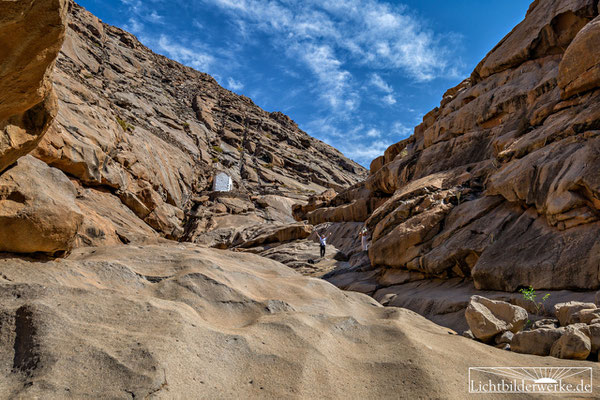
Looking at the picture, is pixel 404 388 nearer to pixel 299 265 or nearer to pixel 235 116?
pixel 299 265

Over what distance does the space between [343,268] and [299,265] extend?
2.72 meters

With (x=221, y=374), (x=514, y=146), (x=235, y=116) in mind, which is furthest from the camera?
(x=235, y=116)

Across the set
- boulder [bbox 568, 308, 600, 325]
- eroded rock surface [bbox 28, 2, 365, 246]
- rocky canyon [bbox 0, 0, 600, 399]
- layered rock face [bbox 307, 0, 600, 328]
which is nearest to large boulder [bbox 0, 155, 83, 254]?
rocky canyon [bbox 0, 0, 600, 399]

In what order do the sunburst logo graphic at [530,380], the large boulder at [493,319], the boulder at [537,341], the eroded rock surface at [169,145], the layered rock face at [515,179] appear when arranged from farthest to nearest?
the eroded rock surface at [169,145] → the layered rock face at [515,179] → the large boulder at [493,319] → the boulder at [537,341] → the sunburst logo graphic at [530,380]

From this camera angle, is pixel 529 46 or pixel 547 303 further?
pixel 529 46

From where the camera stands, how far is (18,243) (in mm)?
4500

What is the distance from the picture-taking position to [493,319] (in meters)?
5.66

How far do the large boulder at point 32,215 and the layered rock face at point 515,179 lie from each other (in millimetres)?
9031

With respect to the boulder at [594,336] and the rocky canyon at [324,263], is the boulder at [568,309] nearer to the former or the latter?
the rocky canyon at [324,263]

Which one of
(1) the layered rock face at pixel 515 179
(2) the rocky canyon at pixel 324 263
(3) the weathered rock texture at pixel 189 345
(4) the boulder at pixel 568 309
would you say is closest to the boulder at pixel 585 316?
(2) the rocky canyon at pixel 324 263

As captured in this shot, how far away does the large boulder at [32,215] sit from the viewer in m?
4.43

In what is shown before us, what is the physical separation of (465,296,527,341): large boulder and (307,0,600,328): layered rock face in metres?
3.09


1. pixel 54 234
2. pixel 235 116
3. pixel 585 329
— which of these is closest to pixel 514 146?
pixel 585 329

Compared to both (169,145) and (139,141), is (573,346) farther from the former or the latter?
(169,145)
